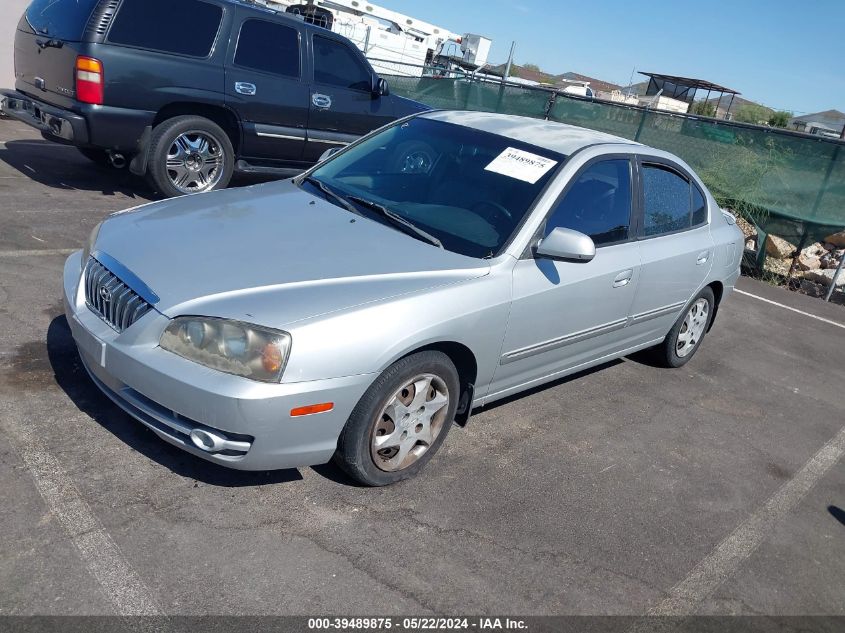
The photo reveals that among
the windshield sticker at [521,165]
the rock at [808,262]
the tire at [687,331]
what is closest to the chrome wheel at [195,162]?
the windshield sticker at [521,165]

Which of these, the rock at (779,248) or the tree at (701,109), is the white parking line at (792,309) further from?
the tree at (701,109)

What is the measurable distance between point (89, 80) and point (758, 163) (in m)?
8.54

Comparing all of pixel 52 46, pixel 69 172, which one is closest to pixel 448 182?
pixel 52 46

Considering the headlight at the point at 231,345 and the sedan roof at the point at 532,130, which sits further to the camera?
the sedan roof at the point at 532,130

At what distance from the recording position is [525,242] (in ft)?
12.7

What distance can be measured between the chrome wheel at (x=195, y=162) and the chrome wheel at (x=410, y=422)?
5171mm

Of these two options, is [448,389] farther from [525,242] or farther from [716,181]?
[716,181]

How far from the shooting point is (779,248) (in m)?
10.2

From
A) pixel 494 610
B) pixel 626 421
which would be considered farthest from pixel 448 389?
pixel 626 421

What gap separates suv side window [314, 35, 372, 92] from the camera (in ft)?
28.7

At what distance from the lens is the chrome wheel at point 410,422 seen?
3.41 m

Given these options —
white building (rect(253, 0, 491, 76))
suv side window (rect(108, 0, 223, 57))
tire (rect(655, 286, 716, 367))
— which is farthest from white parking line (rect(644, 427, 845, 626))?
white building (rect(253, 0, 491, 76))

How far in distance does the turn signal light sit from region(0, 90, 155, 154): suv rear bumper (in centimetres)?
526

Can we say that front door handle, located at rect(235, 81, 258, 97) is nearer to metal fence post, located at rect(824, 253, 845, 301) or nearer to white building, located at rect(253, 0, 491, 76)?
metal fence post, located at rect(824, 253, 845, 301)
